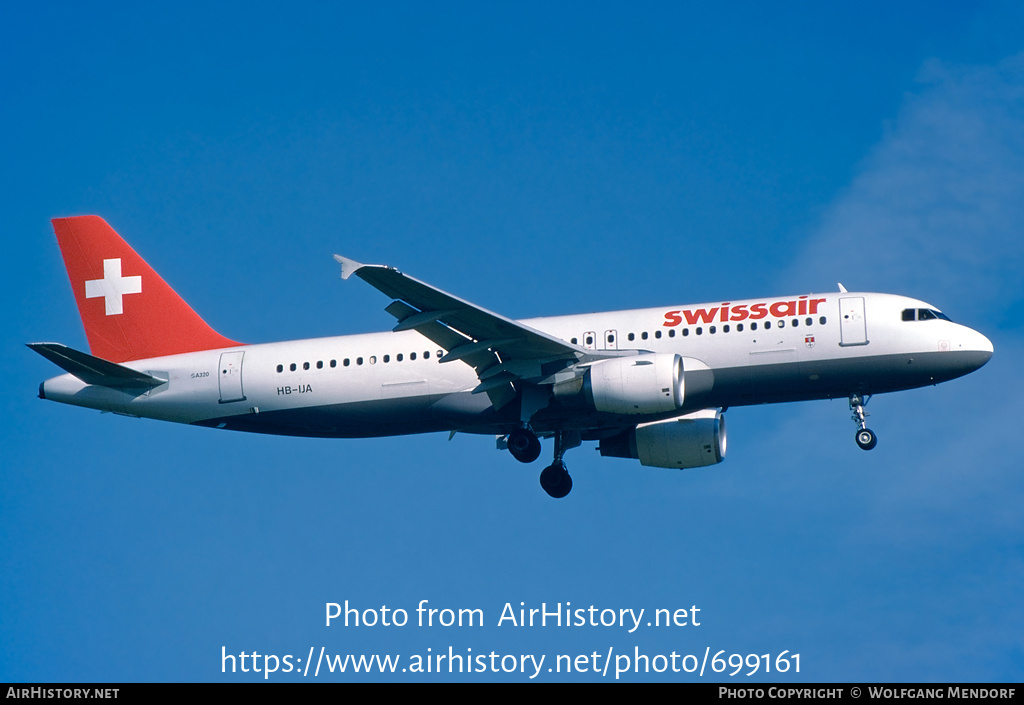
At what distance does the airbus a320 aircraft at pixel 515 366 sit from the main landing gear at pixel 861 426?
4 centimetres

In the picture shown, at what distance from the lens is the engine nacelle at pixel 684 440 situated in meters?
37.1

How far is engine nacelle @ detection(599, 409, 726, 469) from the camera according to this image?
3709cm

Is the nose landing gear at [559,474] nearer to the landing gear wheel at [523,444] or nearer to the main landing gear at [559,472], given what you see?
the main landing gear at [559,472]

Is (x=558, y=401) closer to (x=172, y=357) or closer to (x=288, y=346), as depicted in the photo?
(x=288, y=346)

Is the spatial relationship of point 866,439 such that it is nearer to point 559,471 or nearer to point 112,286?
point 559,471

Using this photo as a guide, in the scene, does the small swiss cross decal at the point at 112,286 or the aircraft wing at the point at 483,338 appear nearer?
the aircraft wing at the point at 483,338

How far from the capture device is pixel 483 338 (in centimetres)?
3397

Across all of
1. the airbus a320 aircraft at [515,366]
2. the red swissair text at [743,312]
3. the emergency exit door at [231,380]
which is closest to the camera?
the airbus a320 aircraft at [515,366]

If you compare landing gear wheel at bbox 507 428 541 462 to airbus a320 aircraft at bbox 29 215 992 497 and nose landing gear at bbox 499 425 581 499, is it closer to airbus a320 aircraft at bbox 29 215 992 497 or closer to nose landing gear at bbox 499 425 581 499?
airbus a320 aircraft at bbox 29 215 992 497

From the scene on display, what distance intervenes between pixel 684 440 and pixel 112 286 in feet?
60.2

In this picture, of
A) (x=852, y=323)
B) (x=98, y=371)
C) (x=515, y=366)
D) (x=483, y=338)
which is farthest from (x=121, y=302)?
(x=852, y=323)

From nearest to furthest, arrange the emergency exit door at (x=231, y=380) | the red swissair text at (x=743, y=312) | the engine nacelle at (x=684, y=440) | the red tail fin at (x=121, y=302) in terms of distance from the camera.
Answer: the red swissair text at (x=743, y=312)
the engine nacelle at (x=684, y=440)
the emergency exit door at (x=231, y=380)
the red tail fin at (x=121, y=302)

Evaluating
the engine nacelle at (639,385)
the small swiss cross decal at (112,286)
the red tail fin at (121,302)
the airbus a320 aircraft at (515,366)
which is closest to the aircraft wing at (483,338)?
the airbus a320 aircraft at (515,366)
